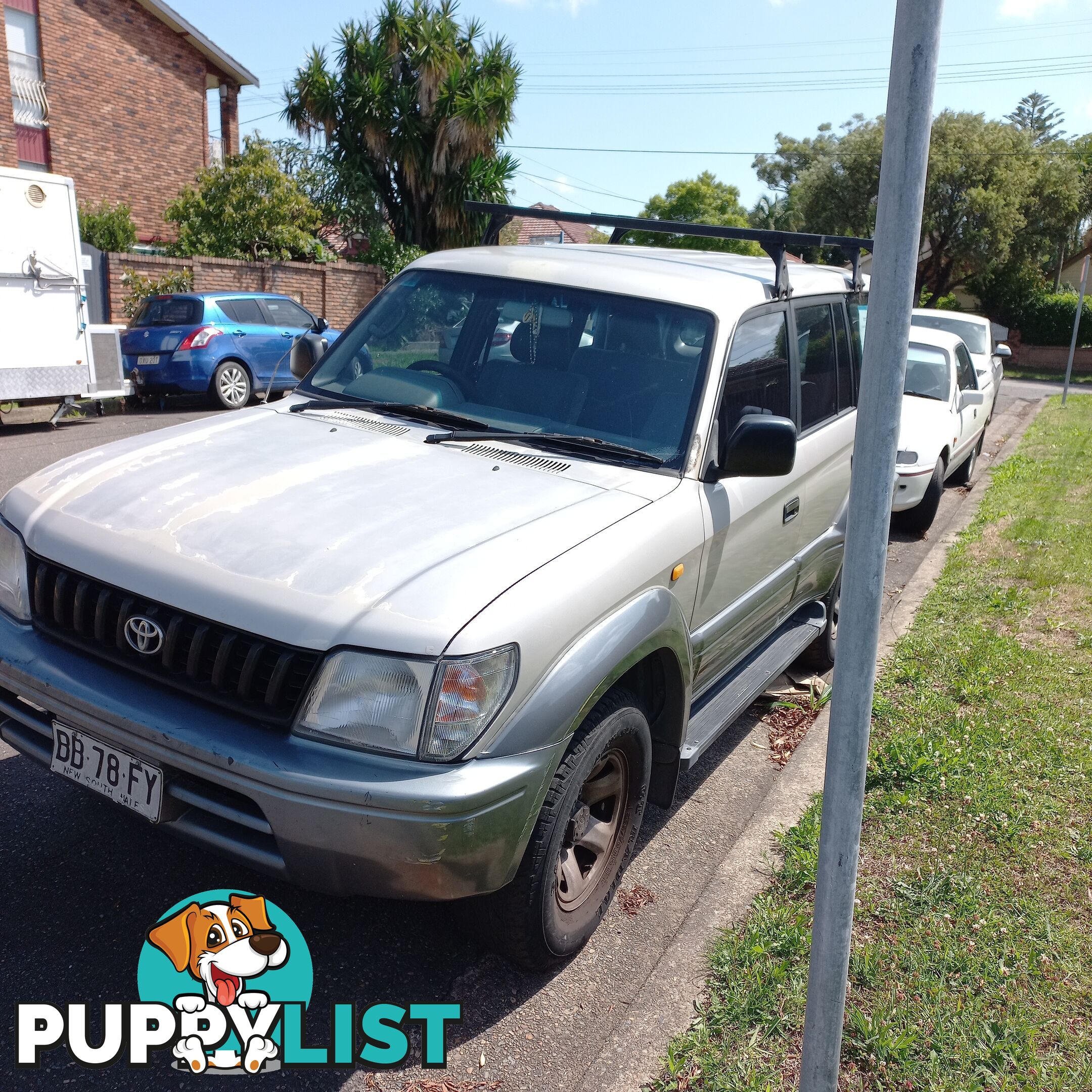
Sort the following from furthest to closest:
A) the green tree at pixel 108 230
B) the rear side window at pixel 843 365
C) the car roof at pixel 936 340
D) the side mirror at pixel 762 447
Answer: the green tree at pixel 108 230 < the car roof at pixel 936 340 < the rear side window at pixel 843 365 < the side mirror at pixel 762 447

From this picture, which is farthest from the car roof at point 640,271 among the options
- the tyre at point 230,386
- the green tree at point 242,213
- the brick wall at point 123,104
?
the brick wall at point 123,104

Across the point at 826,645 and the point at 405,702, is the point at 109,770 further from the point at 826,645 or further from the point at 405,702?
the point at 826,645

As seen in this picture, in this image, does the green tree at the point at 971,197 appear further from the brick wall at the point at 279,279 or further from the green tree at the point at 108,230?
the green tree at the point at 108,230

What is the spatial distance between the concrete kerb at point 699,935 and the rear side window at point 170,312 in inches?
471

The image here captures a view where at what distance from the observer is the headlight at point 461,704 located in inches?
92.0

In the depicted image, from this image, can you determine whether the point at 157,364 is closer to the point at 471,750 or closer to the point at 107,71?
the point at 107,71

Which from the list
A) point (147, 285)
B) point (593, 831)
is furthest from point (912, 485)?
point (147, 285)

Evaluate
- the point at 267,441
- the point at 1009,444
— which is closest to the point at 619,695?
the point at 267,441

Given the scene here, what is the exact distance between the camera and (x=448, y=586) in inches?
97.1

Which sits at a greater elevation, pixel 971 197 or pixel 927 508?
pixel 971 197

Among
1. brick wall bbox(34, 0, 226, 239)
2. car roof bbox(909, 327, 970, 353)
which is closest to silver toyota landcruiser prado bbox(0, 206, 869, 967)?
car roof bbox(909, 327, 970, 353)

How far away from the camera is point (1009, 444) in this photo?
15352 mm

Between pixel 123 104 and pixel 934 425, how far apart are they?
20.6 meters

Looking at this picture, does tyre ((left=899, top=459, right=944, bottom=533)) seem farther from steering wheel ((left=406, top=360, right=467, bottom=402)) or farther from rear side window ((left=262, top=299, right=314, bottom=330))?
rear side window ((left=262, top=299, right=314, bottom=330))
